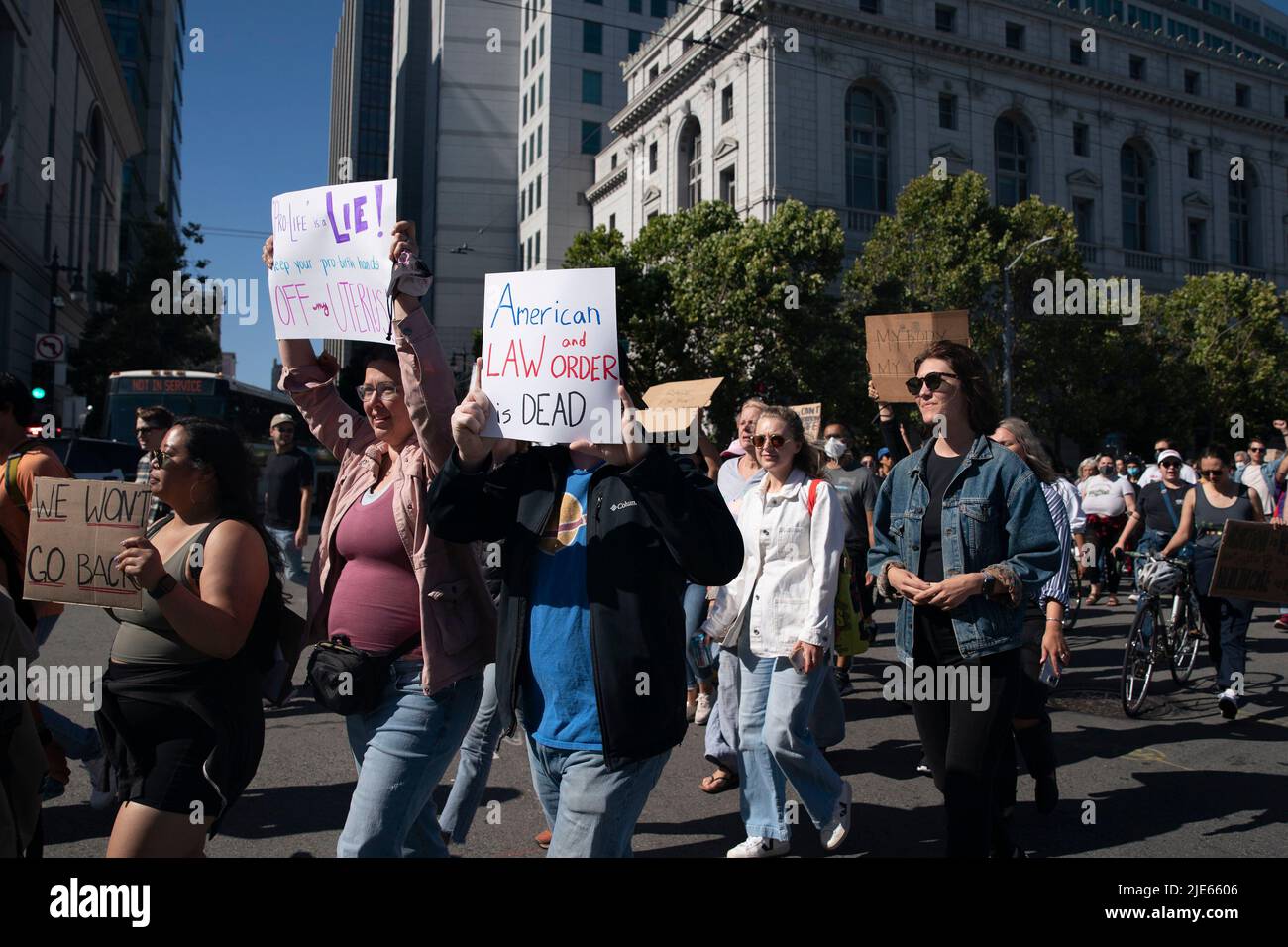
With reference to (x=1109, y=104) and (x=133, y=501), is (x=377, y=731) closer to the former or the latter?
(x=133, y=501)

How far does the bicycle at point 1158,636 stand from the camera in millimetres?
7316

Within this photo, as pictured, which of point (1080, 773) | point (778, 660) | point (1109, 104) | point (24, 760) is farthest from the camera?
point (1109, 104)

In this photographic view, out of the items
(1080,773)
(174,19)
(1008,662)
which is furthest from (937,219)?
(174,19)

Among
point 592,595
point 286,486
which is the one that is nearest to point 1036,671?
point 592,595

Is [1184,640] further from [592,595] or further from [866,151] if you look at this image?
[866,151]

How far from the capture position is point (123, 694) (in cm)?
293

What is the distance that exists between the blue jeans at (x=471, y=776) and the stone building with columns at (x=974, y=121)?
3560 cm

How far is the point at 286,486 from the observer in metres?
9.26

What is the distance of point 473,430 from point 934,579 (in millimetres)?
1952

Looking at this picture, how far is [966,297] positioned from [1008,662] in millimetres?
31356

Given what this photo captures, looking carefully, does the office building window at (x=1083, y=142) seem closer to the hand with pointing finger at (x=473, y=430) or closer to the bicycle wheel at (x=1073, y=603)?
the bicycle wheel at (x=1073, y=603)

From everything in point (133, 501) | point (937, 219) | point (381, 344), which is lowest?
point (133, 501)

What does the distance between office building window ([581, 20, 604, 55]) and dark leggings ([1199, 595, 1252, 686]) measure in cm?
5965
